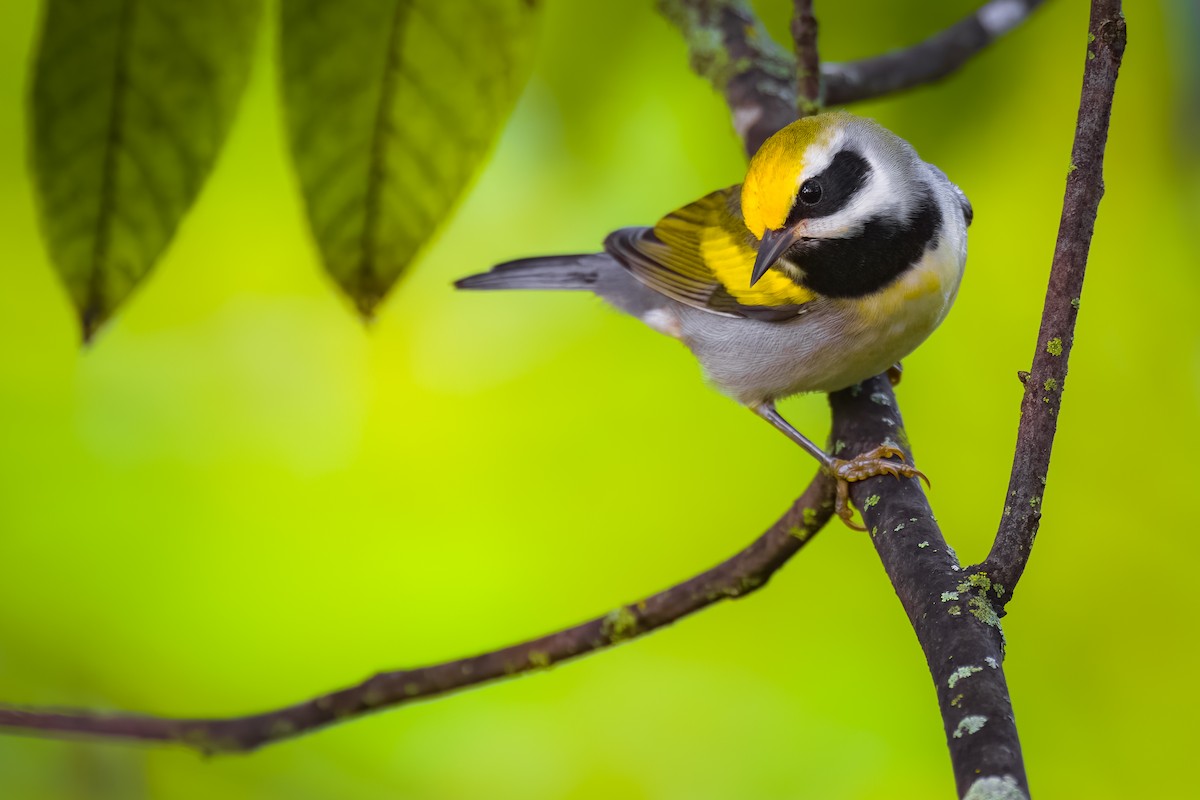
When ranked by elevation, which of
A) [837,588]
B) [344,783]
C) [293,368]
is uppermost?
[293,368]

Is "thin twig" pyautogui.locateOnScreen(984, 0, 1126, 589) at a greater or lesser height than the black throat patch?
lesser

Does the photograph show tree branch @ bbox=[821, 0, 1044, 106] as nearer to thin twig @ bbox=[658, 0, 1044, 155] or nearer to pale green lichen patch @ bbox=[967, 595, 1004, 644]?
thin twig @ bbox=[658, 0, 1044, 155]

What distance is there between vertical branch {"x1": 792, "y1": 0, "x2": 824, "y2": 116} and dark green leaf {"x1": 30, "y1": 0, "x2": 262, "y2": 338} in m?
0.80

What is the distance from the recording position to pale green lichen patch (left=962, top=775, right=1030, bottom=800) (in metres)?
0.62

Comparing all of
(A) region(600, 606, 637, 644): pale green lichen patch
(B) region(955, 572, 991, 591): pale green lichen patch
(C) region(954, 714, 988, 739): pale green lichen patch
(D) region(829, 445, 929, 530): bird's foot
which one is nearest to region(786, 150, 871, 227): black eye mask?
(D) region(829, 445, 929, 530): bird's foot

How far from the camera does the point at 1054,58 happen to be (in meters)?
2.12

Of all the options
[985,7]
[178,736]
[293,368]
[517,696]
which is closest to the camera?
[178,736]

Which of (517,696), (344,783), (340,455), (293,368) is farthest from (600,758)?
(293,368)

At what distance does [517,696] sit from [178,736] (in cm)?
75

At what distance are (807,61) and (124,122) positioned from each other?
97cm

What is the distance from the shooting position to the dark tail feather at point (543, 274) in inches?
79.1

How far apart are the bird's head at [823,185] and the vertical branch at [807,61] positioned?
66 mm

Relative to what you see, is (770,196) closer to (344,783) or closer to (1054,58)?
(1054,58)

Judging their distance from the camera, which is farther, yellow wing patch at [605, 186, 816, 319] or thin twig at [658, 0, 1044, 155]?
thin twig at [658, 0, 1044, 155]
